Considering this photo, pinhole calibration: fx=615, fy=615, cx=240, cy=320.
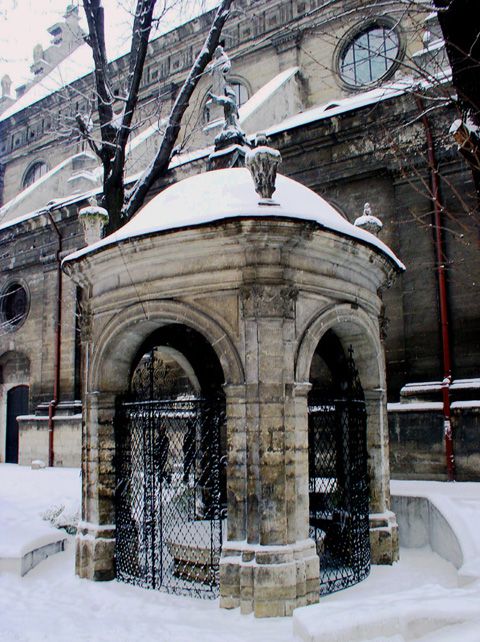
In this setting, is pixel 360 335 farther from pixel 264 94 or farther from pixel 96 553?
pixel 264 94

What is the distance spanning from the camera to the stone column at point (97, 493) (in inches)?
233

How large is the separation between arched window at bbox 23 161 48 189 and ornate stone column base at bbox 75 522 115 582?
19430 mm

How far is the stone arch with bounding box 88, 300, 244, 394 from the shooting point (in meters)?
5.37

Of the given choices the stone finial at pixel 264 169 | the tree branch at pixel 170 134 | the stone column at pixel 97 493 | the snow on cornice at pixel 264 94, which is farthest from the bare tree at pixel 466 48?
the snow on cornice at pixel 264 94

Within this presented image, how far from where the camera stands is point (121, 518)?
6.18 meters

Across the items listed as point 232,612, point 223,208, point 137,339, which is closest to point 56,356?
point 137,339

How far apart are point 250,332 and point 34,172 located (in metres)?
20.7

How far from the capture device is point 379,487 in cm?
641

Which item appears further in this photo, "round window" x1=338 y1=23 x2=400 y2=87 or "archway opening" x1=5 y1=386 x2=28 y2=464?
"archway opening" x1=5 y1=386 x2=28 y2=464

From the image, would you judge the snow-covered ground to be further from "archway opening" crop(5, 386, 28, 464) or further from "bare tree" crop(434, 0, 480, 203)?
"archway opening" crop(5, 386, 28, 464)

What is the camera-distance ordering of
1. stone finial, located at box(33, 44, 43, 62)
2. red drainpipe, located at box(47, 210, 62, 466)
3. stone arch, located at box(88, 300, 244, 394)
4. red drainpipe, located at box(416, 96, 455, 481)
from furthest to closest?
stone finial, located at box(33, 44, 43, 62) < red drainpipe, located at box(47, 210, 62, 466) < red drainpipe, located at box(416, 96, 455, 481) < stone arch, located at box(88, 300, 244, 394)

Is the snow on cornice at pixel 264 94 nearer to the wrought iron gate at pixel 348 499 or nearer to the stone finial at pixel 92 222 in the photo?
the stone finial at pixel 92 222

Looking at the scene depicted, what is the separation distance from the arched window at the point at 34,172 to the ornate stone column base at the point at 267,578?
67.9ft

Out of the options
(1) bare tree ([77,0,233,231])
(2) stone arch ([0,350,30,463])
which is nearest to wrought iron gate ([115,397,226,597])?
(1) bare tree ([77,0,233,231])
